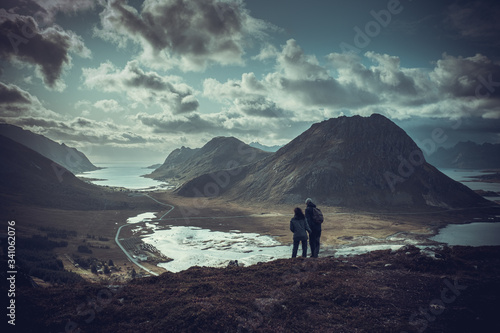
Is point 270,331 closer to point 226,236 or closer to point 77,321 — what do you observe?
point 77,321

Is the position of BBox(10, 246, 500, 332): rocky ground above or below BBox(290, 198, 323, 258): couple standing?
below

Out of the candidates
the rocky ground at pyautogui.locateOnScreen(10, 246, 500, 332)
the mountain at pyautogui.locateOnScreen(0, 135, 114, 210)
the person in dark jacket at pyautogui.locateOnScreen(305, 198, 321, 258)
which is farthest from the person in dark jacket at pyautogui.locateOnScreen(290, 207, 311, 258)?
the mountain at pyautogui.locateOnScreen(0, 135, 114, 210)

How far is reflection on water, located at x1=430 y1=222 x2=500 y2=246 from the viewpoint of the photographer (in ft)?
186

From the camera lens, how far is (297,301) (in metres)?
11.6

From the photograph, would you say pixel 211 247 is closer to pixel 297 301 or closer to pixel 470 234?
pixel 297 301

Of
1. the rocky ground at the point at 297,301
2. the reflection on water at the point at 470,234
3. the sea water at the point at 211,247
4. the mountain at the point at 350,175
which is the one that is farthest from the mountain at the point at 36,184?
the reflection on water at the point at 470,234

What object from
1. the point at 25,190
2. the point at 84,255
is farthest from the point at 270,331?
the point at 25,190

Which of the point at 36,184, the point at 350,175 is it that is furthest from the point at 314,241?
the point at 36,184

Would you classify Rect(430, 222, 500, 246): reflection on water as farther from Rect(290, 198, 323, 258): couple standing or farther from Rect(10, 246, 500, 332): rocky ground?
Rect(290, 198, 323, 258): couple standing

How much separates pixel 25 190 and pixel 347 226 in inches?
5220

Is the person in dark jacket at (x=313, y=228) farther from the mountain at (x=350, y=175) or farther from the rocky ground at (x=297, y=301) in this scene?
→ the mountain at (x=350, y=175)

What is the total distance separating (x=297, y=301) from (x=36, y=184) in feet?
460

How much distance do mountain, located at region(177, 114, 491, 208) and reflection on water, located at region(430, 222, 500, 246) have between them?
132 feet

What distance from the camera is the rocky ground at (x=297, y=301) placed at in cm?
983
